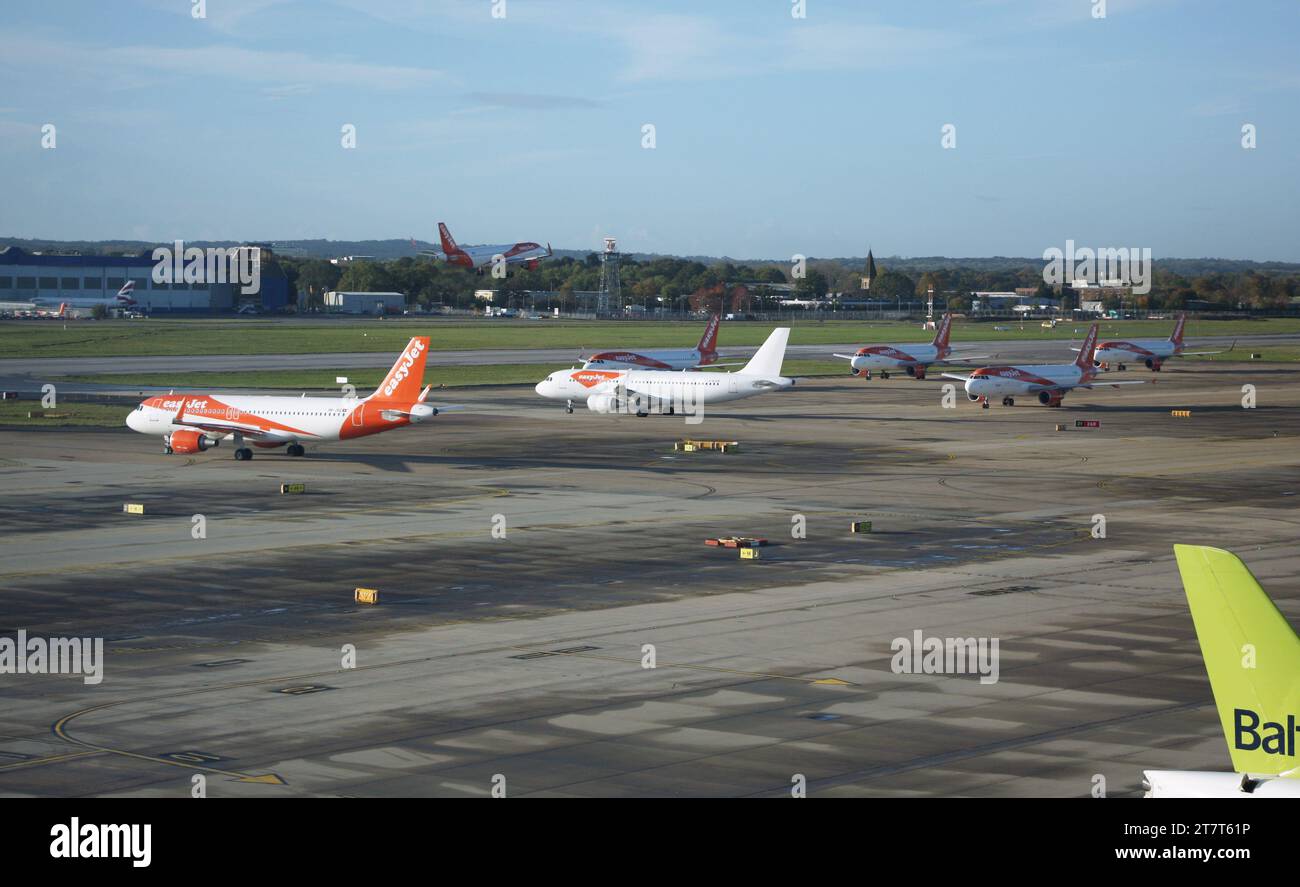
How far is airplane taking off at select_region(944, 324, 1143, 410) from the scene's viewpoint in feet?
381

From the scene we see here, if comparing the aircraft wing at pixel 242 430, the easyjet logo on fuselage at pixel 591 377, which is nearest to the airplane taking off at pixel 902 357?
the easyjet logo on fuselage at pixel 591 377

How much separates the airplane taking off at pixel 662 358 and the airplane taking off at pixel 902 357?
18028 mm

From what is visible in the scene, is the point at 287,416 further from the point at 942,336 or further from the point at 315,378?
the point at 942,336

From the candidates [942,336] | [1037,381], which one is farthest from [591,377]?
[942,336]

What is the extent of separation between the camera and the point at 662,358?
446 feet

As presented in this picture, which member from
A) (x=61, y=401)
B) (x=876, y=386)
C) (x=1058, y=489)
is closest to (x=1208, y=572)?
(x=1058, y=489)

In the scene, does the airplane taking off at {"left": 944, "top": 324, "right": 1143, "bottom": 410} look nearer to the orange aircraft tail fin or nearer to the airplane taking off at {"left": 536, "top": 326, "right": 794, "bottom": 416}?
the airplane taking off at {"left": 536, "top": 326, "right": 794, "bottom": 416}

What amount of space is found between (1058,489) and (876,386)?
234 feet

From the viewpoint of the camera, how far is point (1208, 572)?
14992 millimetres

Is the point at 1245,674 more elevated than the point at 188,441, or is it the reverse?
the point at 1245,674

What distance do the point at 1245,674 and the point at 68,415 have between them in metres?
A: 99.1

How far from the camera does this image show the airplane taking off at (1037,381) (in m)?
116

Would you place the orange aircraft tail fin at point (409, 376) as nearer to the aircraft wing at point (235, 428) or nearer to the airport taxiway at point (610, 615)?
the airport taxiway at point (610, 615)
